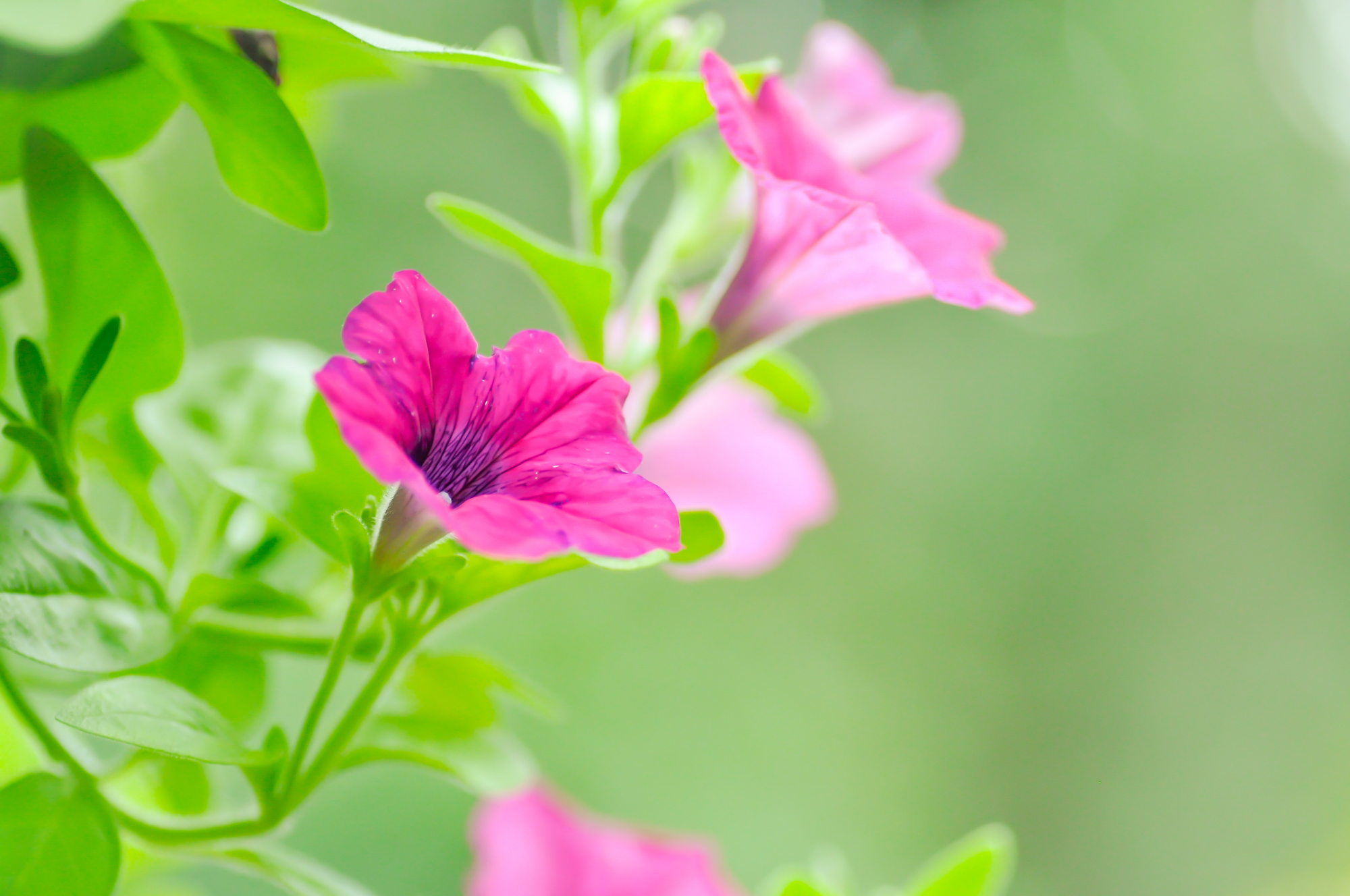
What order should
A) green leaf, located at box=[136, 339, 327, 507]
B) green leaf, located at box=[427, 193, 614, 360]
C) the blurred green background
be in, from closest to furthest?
green leaf, located at box=[427, 193, 614, 360]
green leaf, located at box=[136, 339, 327, 507]
the blurred green background

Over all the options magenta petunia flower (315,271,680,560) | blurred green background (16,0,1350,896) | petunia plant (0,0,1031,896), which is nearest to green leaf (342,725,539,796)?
petunia plant (0,0,1031,896)

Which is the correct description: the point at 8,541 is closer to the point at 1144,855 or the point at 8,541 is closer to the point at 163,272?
the point at 163,272

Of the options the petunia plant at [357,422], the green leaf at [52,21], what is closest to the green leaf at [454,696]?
the petunia plant at [357,422]

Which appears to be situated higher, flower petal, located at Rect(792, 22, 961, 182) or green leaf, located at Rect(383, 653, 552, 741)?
flower petal, located at Rect(792, 22, 961, 182)

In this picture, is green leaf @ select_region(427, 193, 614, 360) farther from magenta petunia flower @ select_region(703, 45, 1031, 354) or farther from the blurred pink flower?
the blurred pink flower

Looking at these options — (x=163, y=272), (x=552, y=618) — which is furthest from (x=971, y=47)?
(x=163, y=272)

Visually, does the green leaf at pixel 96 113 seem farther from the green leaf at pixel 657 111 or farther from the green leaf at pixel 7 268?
the green leaf at pixel 657 111
